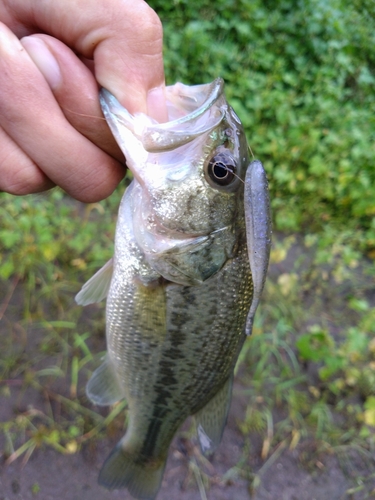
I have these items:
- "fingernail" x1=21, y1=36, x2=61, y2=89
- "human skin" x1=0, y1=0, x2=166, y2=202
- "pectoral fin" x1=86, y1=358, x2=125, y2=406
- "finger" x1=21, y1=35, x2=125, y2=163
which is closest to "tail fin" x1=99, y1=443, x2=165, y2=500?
"pectoral fin" x1=86, y1=358, x2=125, y2=406

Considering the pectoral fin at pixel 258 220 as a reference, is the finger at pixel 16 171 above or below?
below

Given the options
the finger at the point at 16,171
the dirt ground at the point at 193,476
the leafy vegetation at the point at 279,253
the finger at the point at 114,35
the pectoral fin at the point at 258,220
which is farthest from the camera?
the leafy vegetation at the point at 279,253

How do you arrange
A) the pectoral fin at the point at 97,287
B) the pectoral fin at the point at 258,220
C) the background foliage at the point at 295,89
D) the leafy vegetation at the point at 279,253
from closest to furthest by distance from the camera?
the pectoral fin at the point at 258,220
the pectoral fin at the point at 97,287
the leafy vegetation at the point at 279,253
the background foliage at the point at 295,89

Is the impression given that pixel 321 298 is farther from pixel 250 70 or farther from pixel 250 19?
pixel 250 19

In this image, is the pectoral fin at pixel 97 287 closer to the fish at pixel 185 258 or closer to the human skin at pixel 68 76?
the fish at pixel 185 258

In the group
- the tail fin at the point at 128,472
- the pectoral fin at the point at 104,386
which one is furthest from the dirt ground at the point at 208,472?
the pectoral fin at the point at 104,386

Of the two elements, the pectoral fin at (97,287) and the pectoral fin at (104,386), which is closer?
the pectoral fin at (97,287)

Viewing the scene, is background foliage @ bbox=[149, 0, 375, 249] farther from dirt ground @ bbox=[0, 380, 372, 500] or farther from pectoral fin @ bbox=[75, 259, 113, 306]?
pectoral fin @ bbox=[75, 259, 113, 306]

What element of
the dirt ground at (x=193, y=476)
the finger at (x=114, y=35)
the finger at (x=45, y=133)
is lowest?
the dirt ground at (x=193, y=476)
